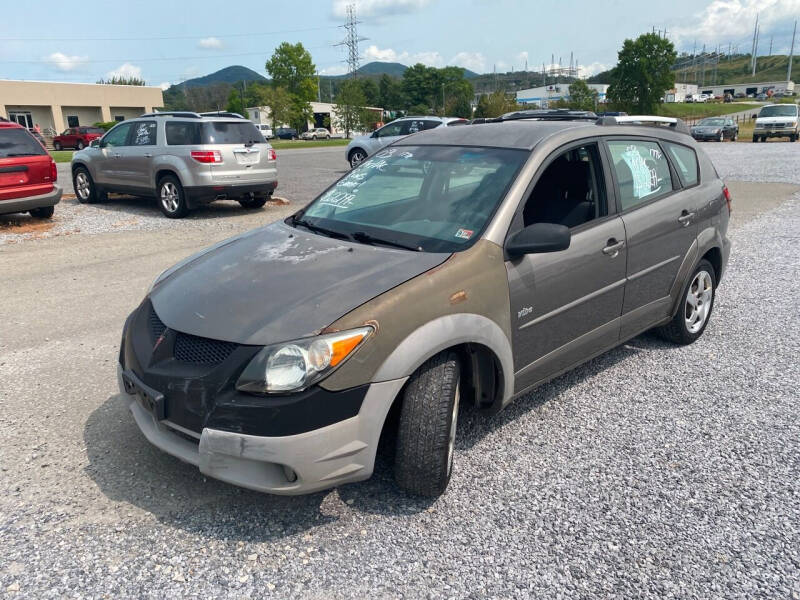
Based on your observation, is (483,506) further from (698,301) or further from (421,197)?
(698,301)

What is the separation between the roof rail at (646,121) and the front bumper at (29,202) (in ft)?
31.7

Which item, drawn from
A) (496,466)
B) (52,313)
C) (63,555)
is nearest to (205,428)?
(63,555)

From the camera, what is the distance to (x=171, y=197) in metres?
11.5

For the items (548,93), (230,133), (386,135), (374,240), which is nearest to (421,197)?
(374,240)

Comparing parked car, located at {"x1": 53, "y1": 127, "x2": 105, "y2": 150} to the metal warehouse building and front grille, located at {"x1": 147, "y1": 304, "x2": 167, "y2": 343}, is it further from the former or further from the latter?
front grille, located at {"x1": 147, "y1": 304, "x2": 167, "y2": 343}

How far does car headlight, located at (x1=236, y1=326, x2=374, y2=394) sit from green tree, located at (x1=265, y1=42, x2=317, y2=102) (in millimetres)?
80862

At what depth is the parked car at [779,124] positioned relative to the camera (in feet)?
105

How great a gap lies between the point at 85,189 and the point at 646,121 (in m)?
12.2

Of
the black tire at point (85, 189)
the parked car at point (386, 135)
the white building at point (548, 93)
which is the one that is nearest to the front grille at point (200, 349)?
the black tire at point (85, 189)

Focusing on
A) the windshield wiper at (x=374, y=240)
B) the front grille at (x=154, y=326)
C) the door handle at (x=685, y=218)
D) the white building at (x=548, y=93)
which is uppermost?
the white building at (x=548, y=93)

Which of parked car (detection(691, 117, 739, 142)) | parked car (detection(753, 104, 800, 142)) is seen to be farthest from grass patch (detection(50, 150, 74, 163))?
parked car (detection(753, 104, 800, 142))

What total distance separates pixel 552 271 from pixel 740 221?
918 centimetres

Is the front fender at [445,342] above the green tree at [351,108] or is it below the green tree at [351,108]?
below

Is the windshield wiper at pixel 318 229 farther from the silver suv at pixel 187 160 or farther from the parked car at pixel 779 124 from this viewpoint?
the parked car at pixel 779 124
